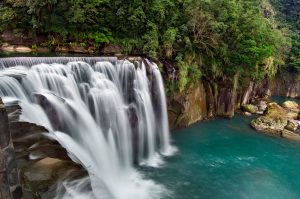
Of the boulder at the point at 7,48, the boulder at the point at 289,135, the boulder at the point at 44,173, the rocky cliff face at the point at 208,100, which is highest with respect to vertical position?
the boulder at the point at 7,48

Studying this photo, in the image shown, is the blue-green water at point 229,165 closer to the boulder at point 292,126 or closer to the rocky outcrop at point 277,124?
the rocky outcrop at point 277,124

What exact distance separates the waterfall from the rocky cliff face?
1560 millimetres

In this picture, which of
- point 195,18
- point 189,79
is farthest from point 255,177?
point 195,18

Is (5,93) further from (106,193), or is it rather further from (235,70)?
(235,70)

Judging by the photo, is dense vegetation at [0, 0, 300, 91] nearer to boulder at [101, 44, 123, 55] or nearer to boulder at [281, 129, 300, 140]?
boulder at [101, 44, 123, 55]

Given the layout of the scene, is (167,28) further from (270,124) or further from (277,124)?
(277,124)

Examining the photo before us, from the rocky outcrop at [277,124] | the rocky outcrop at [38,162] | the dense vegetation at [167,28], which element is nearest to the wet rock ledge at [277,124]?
the rocky outcrop at [277,124]

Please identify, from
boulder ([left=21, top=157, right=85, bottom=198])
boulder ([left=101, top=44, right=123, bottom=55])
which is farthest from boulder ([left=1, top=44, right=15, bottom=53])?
boulder ([left=21, top=157, right=85, bottom=198])

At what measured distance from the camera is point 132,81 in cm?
1511

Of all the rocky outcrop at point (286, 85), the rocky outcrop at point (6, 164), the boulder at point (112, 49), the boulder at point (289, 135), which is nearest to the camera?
the rocky outcrop at point (6, 164)

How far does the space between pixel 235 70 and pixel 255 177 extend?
8.61m

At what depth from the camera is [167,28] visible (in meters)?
17.8

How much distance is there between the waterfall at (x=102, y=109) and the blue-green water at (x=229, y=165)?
37.6 inches

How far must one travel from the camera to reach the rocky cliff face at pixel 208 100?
1778 centimetres
